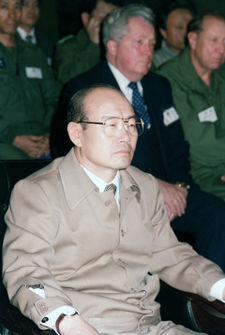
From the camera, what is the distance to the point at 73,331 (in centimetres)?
122

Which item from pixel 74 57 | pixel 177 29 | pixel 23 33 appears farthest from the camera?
pixel 177 29

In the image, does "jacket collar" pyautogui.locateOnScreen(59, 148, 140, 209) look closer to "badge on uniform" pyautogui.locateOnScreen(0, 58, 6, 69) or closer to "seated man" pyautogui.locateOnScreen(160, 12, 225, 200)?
"seated man" pyautogui.locateOnScreen(160, 12, 225, 200)

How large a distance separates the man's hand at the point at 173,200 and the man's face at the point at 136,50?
2.19 ft

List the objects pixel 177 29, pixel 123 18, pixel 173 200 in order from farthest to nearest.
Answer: pixel 177 29 < pixel 123 18 < pixel 173 200

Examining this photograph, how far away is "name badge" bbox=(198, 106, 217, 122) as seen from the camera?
289 cm

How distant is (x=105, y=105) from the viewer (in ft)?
5.08

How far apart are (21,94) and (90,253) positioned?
188 centimetres

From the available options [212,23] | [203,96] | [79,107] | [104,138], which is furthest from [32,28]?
[104,138]

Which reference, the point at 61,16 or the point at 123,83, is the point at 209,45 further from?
the point at 61,16

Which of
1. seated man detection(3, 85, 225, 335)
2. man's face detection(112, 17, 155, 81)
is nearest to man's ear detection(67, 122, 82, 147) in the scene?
seated man detection(3, 85, 225, 335)

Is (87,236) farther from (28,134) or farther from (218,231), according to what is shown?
(28,134)

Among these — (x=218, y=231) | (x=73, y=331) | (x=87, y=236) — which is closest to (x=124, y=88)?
(x=218, y=231)

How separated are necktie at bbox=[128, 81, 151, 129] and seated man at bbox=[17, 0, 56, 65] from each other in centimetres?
164

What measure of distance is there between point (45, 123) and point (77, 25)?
2.93 meters
